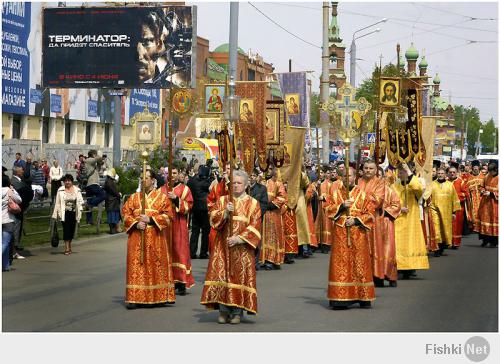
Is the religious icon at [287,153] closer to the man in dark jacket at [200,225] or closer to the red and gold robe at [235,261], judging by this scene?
the man in dark jacket at [200,225]

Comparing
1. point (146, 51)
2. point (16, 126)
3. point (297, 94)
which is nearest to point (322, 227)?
point (297, 94)

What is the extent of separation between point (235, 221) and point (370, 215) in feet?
7.29

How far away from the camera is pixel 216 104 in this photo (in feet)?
64.8

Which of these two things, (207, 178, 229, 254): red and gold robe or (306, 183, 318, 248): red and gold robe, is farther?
(306, 183, 318, 248): red and gold robe

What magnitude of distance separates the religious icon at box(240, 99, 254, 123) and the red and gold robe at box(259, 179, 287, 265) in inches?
48.5

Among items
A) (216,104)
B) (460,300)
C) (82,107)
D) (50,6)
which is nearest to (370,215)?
(460,300)

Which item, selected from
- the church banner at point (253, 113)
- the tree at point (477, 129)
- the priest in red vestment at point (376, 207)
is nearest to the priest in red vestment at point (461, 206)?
the church banner at point (253, 113)

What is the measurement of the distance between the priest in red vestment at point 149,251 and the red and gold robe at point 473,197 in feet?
51.2

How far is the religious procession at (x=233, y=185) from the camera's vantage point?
1327 centimetres

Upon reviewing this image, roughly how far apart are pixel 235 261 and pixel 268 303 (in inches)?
83.5

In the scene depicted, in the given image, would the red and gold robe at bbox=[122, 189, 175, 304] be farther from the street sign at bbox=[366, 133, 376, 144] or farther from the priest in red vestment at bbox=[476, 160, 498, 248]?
the street sign at bbox=[366, 133, 376, 144]

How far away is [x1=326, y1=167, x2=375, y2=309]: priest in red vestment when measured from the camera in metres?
13.2

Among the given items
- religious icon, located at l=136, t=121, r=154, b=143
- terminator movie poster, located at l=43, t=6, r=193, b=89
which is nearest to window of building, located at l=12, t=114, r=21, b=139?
terminator movie poster, located at l=43, t=6, r=193, b=89

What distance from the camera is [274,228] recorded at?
20047mm
